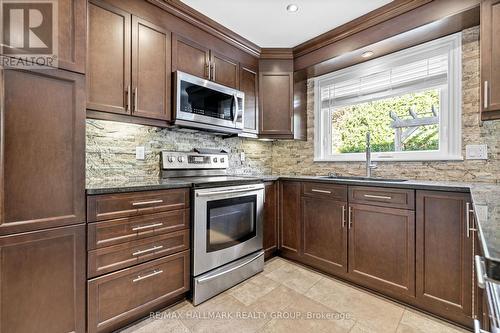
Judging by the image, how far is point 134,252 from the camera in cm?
159

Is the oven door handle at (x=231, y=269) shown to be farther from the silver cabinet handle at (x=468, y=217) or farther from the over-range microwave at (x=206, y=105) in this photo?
the silver cabinet handle at (x=468, y=217)

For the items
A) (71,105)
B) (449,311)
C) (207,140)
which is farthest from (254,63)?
(449,311)

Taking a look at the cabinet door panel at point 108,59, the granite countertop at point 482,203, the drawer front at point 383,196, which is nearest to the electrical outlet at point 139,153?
the granite countertop at point 482,203

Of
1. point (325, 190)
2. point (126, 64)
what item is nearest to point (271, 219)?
point (325, 190)

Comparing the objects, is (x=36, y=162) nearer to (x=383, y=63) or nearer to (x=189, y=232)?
(x=189, y=232)

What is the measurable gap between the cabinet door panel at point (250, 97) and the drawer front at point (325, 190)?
0.95 metres

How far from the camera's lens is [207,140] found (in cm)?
271

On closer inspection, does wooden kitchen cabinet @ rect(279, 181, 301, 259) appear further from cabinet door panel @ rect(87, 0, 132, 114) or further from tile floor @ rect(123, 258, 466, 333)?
cabinet door panel @ rect(87, 0, 132, 114)

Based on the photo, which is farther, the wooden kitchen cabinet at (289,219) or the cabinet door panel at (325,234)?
the wooden kitchen cabinet at (289,219)

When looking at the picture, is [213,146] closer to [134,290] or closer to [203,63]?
[203,63]

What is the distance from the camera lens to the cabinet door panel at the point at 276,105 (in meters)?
2.97

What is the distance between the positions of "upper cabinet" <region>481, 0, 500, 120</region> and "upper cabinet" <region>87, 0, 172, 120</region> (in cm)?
243

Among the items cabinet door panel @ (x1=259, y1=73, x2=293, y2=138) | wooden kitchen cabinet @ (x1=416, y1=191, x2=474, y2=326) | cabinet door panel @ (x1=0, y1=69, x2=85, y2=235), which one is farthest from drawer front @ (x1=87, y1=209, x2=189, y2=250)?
wooden kitchen cabinet @ (x1=416, y1=191, x2=474, y2=326)

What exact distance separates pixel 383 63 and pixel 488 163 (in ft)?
4.40
